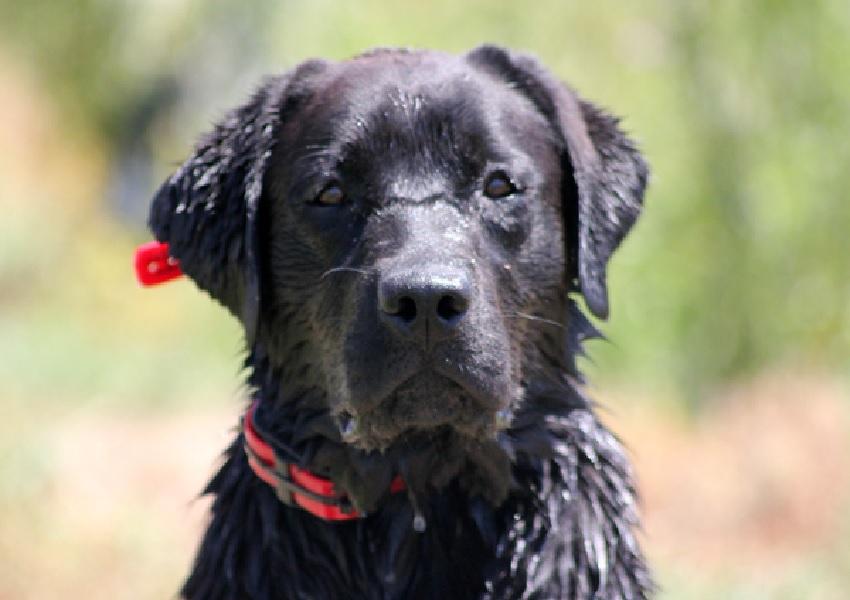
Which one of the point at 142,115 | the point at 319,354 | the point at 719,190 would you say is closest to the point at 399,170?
the point at 319,354

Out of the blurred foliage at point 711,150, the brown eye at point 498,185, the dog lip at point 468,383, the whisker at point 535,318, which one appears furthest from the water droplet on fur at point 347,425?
the blurred foliage at point 711,150

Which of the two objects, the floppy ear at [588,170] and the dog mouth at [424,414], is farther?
the floppy ear at [588,170]

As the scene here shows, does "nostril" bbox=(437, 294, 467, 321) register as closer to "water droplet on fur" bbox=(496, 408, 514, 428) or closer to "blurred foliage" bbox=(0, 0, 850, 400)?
"water droplet on fur" bbox=(496, 408, 514, 428)

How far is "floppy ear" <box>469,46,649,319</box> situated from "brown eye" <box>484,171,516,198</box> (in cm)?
32

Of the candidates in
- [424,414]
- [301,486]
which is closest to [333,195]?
[424,414]

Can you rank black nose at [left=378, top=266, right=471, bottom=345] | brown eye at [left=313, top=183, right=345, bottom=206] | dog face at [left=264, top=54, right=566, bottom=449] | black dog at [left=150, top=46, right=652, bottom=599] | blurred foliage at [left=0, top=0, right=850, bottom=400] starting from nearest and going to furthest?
black nose at [left=378, top=266, right=471, bottom=345], dog face at [left=264, top=54, right=566, bottom=449], black dog at [left=150, top=46, right=652, bottom=599], brown eye at [left=313, top=183, right=345, bottom=206], blurred foliage at [left=0, top=0, right=850, bottom=400]

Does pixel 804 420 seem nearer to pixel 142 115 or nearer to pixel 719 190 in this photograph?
pixel 719 190

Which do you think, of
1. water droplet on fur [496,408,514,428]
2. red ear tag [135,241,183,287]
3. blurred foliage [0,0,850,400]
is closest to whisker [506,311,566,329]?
water droplet on fur [496,408,514,428]

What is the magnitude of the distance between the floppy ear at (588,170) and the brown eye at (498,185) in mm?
319

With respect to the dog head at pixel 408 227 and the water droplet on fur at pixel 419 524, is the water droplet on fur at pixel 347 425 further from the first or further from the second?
the water droplet on fur at pixel 419 524

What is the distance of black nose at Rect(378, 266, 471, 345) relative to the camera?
377 centimetres

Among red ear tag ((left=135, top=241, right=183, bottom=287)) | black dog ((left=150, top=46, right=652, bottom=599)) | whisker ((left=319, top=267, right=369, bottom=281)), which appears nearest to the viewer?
whisker ((left=319, top=267, right=369, bottom=281))

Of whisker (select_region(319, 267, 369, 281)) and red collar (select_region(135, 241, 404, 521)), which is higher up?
whisker (select_region(319, 267, 369, 281))

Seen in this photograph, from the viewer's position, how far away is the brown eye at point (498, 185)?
430 cm
